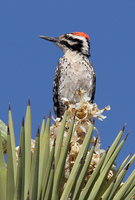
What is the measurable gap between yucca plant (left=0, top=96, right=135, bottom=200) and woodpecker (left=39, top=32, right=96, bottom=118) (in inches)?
159

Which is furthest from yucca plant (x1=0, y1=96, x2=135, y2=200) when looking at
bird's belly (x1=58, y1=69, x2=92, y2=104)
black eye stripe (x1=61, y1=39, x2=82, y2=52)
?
black eye stripe (x1=61, y1=39, x2=82, y2=52)

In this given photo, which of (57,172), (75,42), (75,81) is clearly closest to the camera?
(57,172)

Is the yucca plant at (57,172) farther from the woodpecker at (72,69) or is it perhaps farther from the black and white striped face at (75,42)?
the black and white striped face at (75,42)

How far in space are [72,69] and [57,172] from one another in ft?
15.1

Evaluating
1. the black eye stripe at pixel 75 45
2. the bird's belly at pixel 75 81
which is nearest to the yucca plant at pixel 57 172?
the bird's belly at pixel 75 81

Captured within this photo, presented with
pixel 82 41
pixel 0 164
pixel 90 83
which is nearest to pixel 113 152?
pixel 0 164

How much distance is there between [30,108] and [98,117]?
574 millimetres

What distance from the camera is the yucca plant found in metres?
2.30

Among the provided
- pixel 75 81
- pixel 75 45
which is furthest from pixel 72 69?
pixel 75 45

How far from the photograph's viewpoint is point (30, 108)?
8.70 ft

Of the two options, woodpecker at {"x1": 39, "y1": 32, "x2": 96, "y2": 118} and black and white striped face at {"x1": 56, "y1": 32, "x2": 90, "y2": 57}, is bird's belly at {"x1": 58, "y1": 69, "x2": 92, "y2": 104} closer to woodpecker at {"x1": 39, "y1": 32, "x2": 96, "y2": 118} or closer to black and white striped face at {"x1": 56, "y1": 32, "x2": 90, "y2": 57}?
woodpecker at {"x1": 39, "y1": 32, "x2": 96, "y2": 118}

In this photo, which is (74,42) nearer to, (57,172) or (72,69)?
(72,69)

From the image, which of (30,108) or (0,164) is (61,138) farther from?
(0,164)

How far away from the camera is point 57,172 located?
97.3 inches
